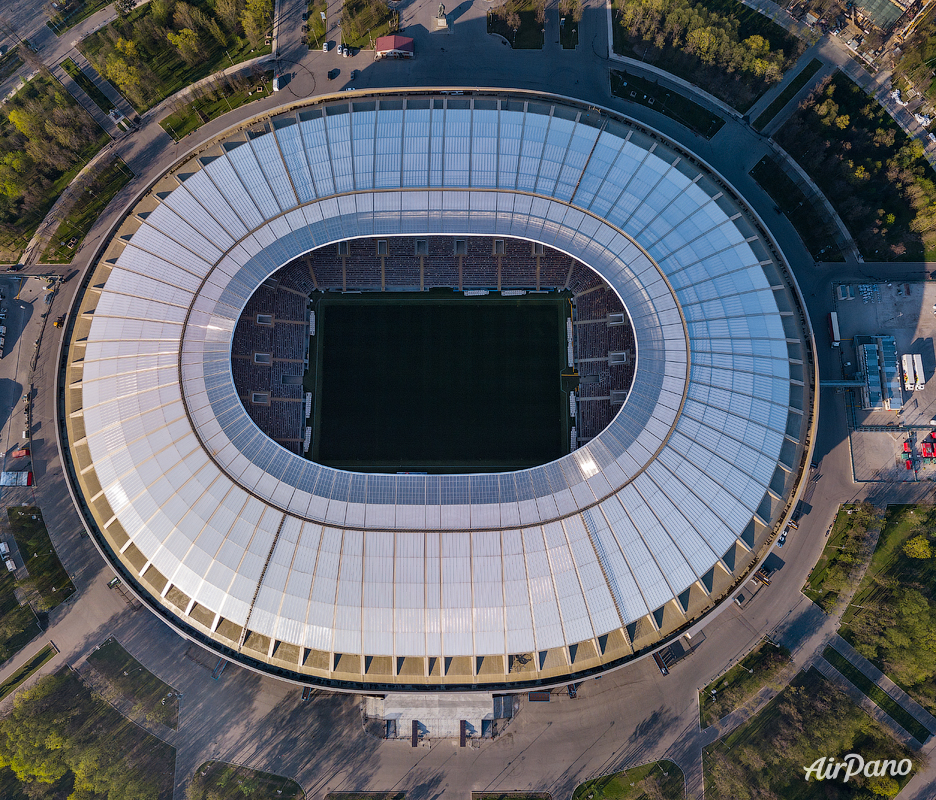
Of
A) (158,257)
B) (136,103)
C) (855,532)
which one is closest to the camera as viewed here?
(158,257)

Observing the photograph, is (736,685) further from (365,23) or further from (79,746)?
(365,23)

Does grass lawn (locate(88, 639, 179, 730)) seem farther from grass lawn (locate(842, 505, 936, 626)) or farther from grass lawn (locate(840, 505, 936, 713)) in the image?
grass lawn (locate(842, 505, 936, 626))

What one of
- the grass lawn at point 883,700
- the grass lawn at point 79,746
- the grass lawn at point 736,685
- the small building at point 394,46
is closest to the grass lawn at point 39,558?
the grass lawn at point 79,746

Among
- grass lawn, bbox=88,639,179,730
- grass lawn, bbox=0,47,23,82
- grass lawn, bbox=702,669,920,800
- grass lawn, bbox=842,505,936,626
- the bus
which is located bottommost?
grass lawn, bbox=702,669,920,800

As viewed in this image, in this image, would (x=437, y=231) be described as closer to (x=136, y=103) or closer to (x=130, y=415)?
(x=130, y=415)

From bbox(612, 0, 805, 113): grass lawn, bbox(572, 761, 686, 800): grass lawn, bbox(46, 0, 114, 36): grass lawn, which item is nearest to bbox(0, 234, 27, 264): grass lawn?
bbox(46, 0, 114, 36): grass lawn

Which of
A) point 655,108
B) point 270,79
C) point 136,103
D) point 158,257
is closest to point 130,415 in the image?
point 158,257
